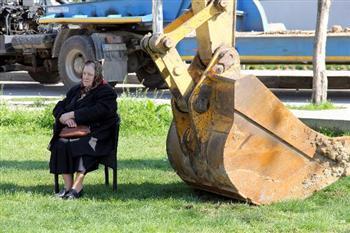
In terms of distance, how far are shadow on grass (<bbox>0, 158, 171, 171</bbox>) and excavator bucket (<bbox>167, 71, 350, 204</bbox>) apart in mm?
1902

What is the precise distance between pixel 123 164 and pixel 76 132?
6.00 feet

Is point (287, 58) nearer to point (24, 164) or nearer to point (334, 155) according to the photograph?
point (24, 164)

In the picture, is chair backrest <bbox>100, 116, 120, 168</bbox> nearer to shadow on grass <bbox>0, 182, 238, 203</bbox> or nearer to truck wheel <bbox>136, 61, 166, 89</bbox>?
shadow on grass <bbox>0, 182, 238, 203</bbox>

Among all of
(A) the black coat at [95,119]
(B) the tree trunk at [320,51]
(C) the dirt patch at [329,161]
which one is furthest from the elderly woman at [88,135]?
(B) the tree trunk at [320,51]

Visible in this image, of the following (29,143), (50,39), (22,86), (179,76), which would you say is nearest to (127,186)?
(179,76)

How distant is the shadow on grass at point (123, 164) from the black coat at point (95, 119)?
1.42m

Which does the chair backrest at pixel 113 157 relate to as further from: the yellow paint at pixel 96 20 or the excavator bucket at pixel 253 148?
the yellow paint at pixel 96 20

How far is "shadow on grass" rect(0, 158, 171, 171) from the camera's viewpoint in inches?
354

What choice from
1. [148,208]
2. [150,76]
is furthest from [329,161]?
[150,76]

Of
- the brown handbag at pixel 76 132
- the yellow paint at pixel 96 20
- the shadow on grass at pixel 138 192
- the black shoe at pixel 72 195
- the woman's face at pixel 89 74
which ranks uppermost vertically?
the woman's face at pixel 89 74

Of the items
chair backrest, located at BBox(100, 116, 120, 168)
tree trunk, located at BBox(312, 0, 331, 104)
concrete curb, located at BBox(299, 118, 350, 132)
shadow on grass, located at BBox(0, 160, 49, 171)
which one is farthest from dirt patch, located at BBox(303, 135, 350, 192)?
tree trunk, located at BBox(312, 0, 331, 104)

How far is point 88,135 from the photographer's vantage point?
7473mm

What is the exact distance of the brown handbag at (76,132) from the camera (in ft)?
24.5

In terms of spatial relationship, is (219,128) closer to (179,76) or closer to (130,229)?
(179,76)
